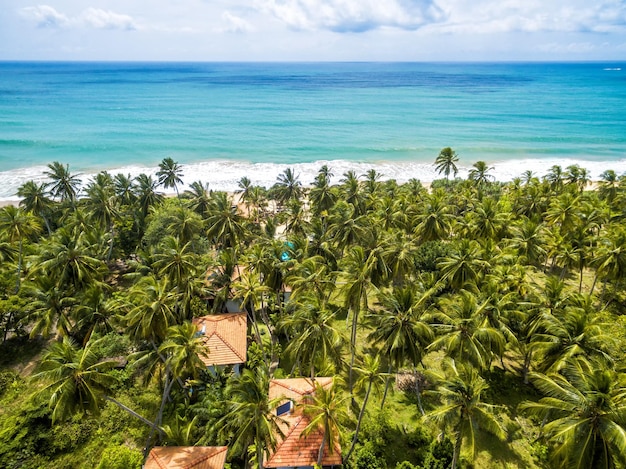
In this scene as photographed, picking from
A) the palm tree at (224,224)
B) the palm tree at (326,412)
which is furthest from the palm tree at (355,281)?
the palm tree at (224,224)

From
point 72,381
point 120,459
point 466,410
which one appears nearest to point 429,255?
point 466,410

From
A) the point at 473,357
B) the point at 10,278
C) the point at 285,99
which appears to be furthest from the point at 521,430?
the point at 285,99

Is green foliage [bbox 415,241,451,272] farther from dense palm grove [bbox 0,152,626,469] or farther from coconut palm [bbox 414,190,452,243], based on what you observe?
coconut palm [bbox 414,190,452,243]

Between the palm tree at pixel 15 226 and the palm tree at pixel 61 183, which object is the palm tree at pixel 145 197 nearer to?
the palm tree at pixel 61 183

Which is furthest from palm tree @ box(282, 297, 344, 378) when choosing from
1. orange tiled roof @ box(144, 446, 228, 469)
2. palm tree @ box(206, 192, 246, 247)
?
palm tree @ box(206, 192, 246, 247)

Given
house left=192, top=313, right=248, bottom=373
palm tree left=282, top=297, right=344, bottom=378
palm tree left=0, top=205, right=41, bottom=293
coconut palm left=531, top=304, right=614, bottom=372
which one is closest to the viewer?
coconut palm left=531, top=304, right=614, bottom=372

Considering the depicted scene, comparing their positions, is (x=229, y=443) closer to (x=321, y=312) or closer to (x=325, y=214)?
(x=321, y=312)
